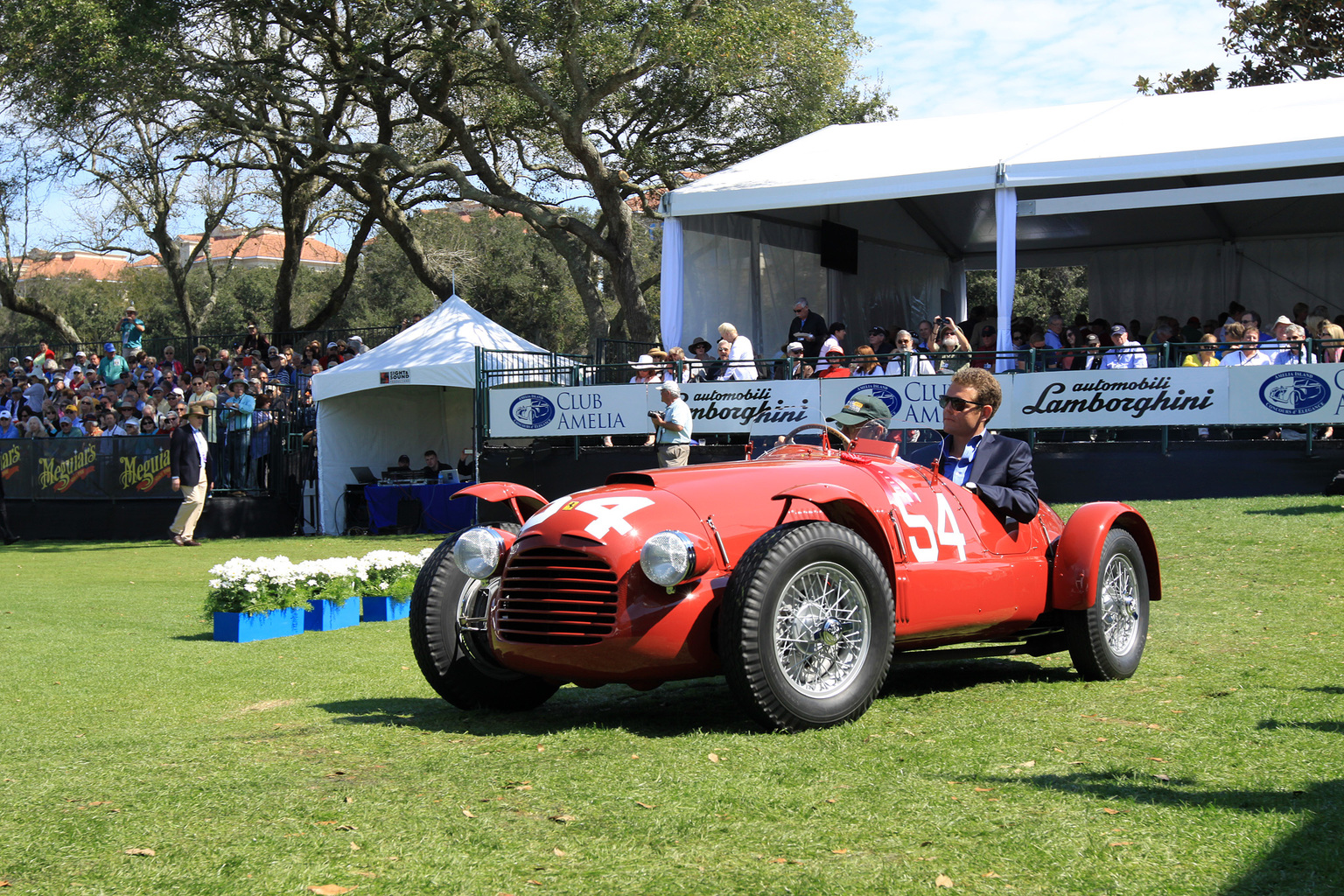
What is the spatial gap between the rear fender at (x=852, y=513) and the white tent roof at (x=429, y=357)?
47.7 ft

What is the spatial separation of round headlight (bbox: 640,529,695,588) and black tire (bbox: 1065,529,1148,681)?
2.43 meters

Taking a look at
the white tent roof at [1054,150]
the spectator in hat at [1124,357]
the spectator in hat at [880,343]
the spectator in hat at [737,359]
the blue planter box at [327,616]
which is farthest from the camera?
the spectator in hat at [880,343]

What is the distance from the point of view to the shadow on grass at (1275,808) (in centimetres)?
316

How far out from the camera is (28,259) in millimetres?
42656

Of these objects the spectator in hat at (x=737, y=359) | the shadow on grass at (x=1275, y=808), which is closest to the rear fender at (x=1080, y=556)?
the shadow on grass at (x=1275, y=808)

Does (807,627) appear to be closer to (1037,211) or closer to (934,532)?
(934,532)

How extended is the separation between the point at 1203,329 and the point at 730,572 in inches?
622

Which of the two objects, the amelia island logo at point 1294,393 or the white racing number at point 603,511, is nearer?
the white racing number at point 603,511

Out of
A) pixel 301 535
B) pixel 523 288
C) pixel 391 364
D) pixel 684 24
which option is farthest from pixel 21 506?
pixel 523 288

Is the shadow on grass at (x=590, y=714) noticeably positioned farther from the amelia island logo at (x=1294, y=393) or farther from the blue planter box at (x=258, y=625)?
the amelia island logo at (x=1294, y=393)

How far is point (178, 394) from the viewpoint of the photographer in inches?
925

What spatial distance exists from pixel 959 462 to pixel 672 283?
45.9ft

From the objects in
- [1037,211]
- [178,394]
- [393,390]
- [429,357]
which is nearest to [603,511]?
[1037,211]

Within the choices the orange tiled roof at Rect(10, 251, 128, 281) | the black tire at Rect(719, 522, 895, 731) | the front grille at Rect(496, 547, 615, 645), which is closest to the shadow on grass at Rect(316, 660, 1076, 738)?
the black tire at Rect(719, 522, 895, 731)
